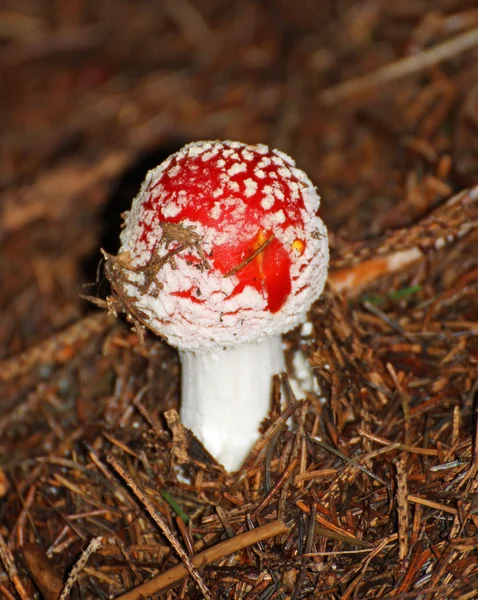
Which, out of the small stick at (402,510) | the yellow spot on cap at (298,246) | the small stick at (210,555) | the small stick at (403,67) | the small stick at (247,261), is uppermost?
the small stick at (403,67)

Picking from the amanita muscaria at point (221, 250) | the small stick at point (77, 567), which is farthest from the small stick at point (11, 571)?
the amanita muscaria at point (221, 250)

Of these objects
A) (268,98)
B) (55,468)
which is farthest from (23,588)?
→ (268,98)

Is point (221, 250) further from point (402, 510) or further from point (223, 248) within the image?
point (402, 510)

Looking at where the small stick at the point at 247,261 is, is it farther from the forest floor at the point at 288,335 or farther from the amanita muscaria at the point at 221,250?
the forest floor at the point at 288,335

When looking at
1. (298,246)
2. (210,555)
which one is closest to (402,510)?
(210,555)

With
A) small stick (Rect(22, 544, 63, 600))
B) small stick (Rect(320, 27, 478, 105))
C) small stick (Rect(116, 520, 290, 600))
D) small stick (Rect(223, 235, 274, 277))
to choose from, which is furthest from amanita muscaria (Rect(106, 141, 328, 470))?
small stick (Rect(320, 27, 478, 105))

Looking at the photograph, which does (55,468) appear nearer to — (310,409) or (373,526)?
(310,409)

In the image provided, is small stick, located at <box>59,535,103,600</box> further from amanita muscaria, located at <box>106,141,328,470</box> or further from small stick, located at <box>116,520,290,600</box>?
amanita muscaria, located at <box>106,141,328,470</box>
